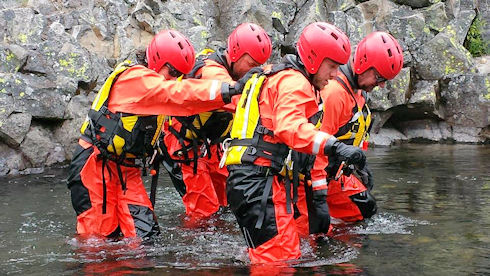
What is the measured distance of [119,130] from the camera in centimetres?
669

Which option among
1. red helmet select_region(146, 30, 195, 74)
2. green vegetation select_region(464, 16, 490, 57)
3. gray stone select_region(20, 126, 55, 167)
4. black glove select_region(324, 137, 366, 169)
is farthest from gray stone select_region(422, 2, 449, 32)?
black glove select_region(324, 137, 366, 169)

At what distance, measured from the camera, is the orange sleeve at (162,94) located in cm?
580

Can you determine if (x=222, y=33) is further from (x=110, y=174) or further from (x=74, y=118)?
(x=110, y=174)

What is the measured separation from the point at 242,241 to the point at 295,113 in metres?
2.63

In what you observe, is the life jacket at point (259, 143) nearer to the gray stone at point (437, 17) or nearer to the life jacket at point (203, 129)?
the life jacket at point (203, 129)

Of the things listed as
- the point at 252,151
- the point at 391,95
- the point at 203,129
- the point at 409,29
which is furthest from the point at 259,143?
the point at 409,29

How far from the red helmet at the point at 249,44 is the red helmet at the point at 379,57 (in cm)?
128

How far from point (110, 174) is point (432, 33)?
1355cm

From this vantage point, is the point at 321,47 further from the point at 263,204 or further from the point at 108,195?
the point at 108,195

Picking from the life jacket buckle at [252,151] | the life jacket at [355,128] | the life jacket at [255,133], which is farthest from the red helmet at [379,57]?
the life jacket buckle at [252,151]

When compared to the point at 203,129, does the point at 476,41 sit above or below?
above

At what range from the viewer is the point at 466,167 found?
1266 cm

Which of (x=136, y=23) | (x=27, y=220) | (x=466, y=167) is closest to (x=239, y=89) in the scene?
(x=27, y=220)

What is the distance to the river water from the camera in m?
6.00
